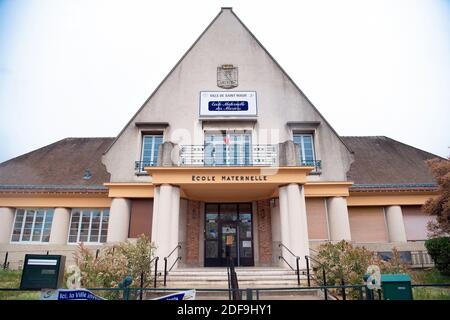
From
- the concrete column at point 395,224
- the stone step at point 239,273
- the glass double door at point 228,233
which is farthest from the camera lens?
the concrete column at point 395,224

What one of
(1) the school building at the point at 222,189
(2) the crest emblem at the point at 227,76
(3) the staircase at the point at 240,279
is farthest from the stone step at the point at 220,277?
(2) the crest emblem at the point at 227,76

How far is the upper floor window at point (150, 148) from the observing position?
12.8 metres

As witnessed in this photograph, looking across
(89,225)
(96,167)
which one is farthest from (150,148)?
(89,225)

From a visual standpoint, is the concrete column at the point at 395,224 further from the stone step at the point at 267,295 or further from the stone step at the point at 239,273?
the stone step at the point at 267,295

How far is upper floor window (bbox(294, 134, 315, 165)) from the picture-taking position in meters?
12.9

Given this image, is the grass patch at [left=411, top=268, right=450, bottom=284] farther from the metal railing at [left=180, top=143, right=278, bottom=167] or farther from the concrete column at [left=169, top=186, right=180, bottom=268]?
the concrete column at [left=169, top=186, right=180, bottom=268]

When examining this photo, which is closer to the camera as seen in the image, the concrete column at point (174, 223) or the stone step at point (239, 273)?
the stone step at point (239, 273)

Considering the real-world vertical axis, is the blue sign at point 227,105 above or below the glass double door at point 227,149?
above

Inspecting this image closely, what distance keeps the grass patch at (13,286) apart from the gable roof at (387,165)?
1357 centimetres

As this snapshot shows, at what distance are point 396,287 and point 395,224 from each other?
9.79 meters

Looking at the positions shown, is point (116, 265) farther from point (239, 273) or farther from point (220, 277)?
point (239, 273)
